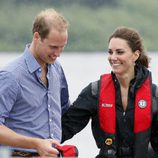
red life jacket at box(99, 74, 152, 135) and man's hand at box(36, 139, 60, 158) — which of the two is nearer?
man's hand at box(36, 139, 60, 158)

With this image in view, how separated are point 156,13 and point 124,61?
17685 mm

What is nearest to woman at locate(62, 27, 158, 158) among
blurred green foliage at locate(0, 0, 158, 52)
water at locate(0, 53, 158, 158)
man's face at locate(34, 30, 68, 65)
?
man's face at locate(34, 30, 68, 65)

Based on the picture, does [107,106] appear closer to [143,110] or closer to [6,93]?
[143,110]

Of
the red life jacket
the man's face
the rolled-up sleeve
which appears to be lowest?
the red life jacket

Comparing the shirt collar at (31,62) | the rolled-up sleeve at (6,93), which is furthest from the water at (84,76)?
the rolled-up sleeve at (6,93)

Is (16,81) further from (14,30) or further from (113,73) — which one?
(14,30)

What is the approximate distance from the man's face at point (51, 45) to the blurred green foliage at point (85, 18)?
15.5m

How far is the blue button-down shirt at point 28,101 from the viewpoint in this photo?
545cm

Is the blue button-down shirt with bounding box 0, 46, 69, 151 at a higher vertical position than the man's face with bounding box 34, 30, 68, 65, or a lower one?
lower

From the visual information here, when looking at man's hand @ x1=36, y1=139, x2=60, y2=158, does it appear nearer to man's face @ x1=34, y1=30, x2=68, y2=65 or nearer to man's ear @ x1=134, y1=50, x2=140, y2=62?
man's face @ x1=34, y1=30, x2=68, y2=65

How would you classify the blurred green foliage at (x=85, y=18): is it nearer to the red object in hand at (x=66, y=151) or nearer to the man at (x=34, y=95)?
the man at (x=34, y=95)

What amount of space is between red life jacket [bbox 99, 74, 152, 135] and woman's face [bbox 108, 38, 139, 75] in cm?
18

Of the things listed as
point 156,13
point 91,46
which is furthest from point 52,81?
point 156,13

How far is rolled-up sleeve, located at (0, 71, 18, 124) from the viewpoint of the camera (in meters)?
5.42
